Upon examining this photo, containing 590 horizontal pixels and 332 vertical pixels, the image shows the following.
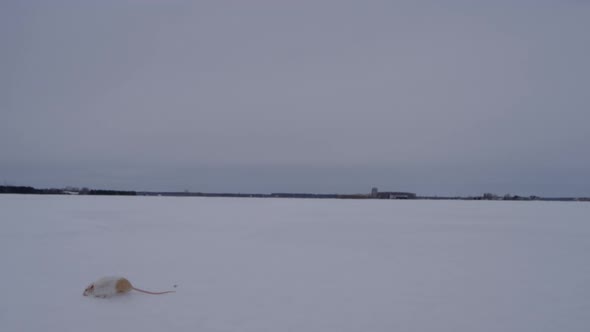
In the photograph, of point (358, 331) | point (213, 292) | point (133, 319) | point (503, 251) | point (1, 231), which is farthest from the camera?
point (1, 231)

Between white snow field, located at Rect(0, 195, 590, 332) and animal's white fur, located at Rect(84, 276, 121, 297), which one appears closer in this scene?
white snow field, located at Rect(0, 195, 590, 332)

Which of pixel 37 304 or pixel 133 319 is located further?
pixel 37 304

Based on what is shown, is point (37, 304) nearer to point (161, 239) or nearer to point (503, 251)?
point (161, 239)

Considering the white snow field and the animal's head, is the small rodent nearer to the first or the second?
the animal's head

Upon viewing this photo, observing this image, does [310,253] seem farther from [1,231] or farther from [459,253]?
[1,231]

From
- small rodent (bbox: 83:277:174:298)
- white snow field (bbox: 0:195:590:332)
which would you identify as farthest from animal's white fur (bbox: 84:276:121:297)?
white snow field (bbox: 0:195:590:332)

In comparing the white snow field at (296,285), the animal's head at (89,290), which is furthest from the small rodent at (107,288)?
the white snow field at (296,285)

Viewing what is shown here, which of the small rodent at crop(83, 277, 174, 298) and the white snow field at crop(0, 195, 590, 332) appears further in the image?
the small rodent at crop(83, 277, 174, 298)

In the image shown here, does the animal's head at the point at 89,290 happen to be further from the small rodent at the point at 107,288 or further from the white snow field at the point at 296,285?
the white snow field at the point at 296,285

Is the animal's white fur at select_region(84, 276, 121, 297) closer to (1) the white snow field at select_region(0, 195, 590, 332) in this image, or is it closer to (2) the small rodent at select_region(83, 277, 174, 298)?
(2) the small rodent at select_region(83, 277, 174, 298)

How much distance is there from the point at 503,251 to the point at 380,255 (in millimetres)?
2424

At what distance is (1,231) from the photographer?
9719mm

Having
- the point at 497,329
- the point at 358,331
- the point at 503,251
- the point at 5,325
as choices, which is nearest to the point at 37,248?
the point at 5,325

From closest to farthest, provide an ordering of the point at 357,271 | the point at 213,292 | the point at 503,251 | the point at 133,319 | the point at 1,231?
the point at 133,319, the point at 213,292, the point at 357,271, the point at 503,251, the point at 1,231
